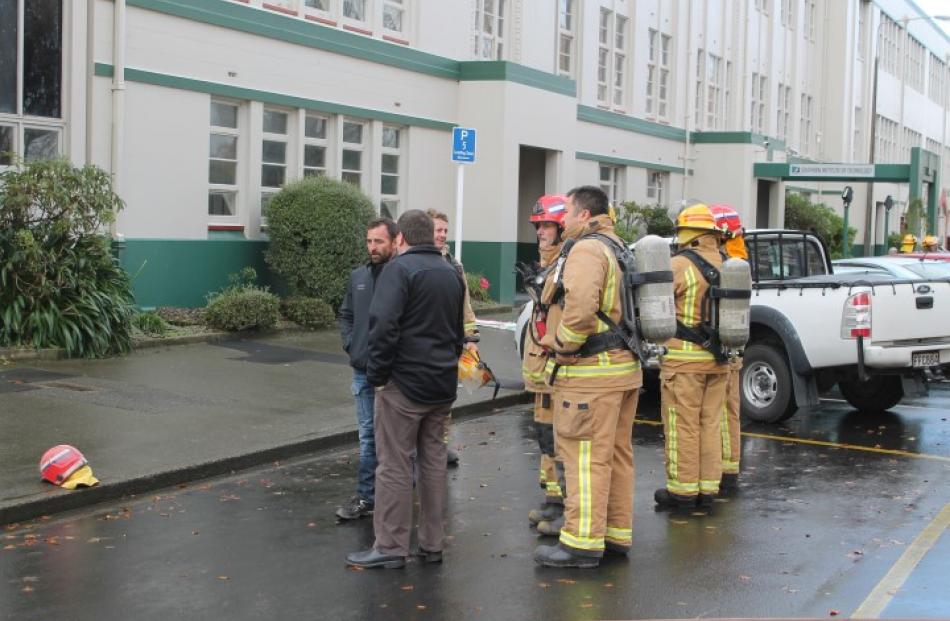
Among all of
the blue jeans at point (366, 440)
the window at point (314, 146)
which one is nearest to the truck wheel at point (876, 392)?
the blue jeans at point (366, 440)

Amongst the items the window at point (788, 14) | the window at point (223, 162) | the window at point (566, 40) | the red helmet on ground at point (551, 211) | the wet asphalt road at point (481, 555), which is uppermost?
the window at point (788, 14)

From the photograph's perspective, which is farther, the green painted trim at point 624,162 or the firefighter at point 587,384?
the green painted trim at point 624,162

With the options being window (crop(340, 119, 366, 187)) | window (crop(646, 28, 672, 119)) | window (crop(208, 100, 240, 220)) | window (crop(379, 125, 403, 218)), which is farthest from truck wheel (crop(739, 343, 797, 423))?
window (crop(646, 28, 672, 119))

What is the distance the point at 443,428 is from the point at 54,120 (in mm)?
9749

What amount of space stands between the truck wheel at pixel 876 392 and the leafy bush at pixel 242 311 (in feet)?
23.6

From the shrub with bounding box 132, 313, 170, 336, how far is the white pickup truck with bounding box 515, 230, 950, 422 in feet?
23.1

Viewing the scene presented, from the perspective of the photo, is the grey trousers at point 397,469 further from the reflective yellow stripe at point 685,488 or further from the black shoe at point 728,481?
the black shoe at point 728,481

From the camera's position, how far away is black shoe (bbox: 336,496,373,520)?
7.54 metres

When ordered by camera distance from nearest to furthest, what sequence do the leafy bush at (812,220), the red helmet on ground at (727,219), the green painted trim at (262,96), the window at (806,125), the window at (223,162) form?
the red helmet on ground at (727,219), the green painted trim at (262,96), the window at (223,162), the leafy bush at (812,220), the window at (806,125)

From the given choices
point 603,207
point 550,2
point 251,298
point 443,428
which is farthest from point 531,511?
point 550,2

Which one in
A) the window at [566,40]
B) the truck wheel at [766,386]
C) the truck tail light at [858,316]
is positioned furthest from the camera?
the window at [566,40]

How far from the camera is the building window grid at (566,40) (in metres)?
26.4

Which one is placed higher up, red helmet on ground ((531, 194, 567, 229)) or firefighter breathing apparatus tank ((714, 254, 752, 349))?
red helmet on ground ((531, 194, 567, 229))

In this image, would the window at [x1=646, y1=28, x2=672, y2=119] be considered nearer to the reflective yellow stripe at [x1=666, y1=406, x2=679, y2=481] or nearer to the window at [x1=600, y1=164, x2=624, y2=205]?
the window at [x1=600, y1=164, x2=624, y2=205]
